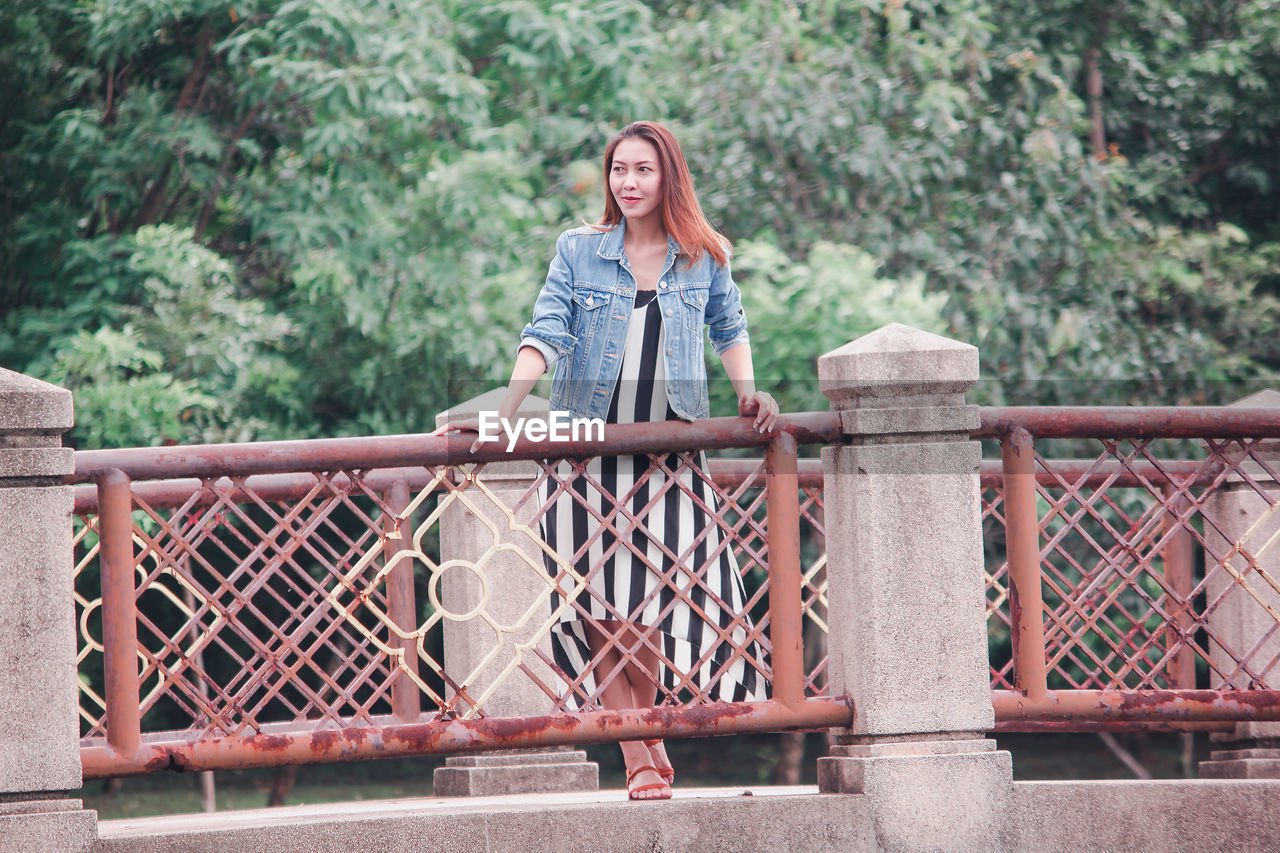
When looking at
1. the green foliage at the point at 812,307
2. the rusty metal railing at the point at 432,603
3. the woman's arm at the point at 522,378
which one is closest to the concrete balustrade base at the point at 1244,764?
the rusty metal railing at the point at 432,603

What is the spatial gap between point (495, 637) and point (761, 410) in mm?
1880

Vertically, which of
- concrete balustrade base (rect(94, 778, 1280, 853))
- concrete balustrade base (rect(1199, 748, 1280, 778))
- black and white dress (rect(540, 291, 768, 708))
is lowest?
concrete balustrade base (rect(1199, 748, 1280, 778))

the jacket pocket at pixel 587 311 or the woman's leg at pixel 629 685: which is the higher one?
the jacket pocket at pixel 587 311

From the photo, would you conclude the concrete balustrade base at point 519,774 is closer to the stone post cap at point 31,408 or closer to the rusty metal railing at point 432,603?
the rusty metal railing at point 432,603

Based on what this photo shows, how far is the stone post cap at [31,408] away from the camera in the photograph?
11.2ft

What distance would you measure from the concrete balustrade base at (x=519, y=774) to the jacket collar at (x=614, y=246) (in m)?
2.30

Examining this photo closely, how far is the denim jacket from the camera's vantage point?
376cm

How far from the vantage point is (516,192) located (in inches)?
360

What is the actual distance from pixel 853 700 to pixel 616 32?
21.7ft

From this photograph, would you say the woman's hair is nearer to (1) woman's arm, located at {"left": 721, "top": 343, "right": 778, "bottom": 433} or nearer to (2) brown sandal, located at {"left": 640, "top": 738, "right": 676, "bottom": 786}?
(1) woman's arm, located at {"left": 721, "top": 343, "right": 778, "bottom": 433}

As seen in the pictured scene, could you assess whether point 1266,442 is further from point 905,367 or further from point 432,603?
point 432,603

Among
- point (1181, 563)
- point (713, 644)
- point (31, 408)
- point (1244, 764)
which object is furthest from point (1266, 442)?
point (31, 408)

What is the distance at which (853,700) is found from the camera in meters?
3.90

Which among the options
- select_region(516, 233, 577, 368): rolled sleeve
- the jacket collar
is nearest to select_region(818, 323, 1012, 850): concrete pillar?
the jacket collar
